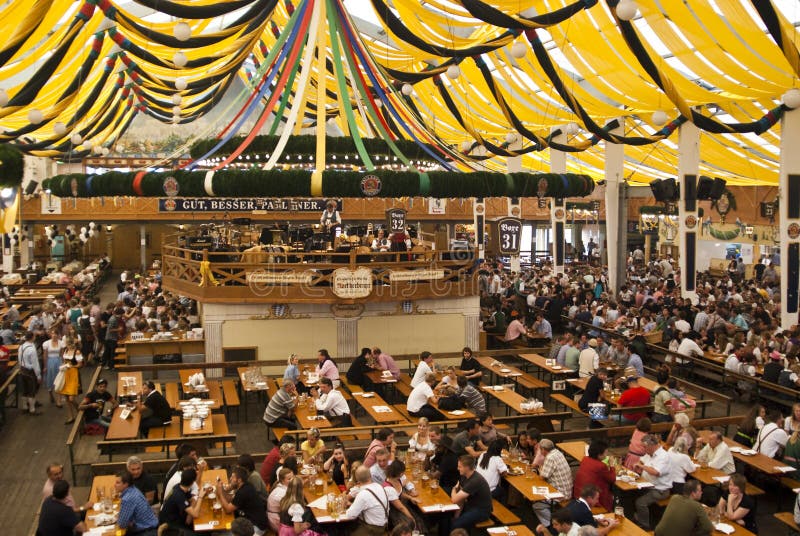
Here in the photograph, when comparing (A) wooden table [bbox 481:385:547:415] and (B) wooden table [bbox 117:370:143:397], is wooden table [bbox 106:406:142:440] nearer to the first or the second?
(B) wooden table [bbox 117:370:143:397]

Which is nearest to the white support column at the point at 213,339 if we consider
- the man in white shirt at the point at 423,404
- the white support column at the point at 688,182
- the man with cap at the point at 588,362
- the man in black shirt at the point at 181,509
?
the man in white shirt at the point at 423,404

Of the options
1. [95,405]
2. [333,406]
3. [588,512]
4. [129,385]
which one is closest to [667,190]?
[333,406]

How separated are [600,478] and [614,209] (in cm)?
1563

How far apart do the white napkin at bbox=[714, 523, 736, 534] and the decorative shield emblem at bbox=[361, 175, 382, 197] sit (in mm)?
7142

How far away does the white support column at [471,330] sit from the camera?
17062mm

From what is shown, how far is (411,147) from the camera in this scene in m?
15.8

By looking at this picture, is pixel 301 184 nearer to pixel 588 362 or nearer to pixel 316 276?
pixel 316 276

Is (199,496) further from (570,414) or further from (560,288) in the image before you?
(560,288)

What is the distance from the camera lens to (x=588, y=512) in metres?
7.20

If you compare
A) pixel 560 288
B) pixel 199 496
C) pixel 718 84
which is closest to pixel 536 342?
pixel 560 288

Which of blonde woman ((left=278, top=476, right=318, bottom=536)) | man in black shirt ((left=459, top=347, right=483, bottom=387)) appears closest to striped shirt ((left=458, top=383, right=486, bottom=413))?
man in black shirt ((left=459, top=347, right=483, bottom=387))

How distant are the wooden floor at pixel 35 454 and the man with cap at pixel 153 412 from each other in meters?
1.07

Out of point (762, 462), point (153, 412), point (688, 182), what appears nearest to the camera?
point (762, 462)

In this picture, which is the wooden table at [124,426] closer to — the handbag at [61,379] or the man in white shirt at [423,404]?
the handbag at [61,379]
